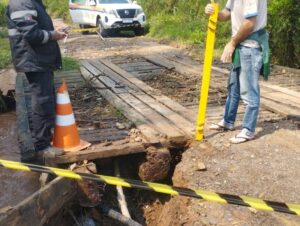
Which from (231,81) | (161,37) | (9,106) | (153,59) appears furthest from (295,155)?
(161,37)

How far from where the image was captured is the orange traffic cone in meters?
4.60

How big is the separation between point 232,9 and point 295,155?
1.67 m

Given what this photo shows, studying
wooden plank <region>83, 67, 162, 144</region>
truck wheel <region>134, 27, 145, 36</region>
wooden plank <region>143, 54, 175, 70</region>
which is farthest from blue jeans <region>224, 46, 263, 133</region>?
truck wheel <region>134, 27, 145, 36</region>

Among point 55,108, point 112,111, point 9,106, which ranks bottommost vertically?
point 9,106

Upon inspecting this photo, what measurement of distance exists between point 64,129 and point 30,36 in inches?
40.2

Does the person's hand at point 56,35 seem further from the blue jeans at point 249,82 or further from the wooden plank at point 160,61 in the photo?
the wooden plank at point 160,61

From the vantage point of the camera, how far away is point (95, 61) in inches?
391

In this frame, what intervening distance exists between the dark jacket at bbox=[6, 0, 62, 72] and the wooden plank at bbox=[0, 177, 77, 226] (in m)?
1.19

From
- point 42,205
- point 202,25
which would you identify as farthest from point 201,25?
point 42,205

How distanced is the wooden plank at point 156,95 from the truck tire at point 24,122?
1805mm

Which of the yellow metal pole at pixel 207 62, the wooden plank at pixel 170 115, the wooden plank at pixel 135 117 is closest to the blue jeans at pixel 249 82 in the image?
the yellow metal pole at pixel 207 62

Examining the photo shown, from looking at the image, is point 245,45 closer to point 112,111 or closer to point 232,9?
point 232,9

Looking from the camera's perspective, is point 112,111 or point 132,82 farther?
point 132,82

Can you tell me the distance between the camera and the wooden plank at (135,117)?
16.2 feet
